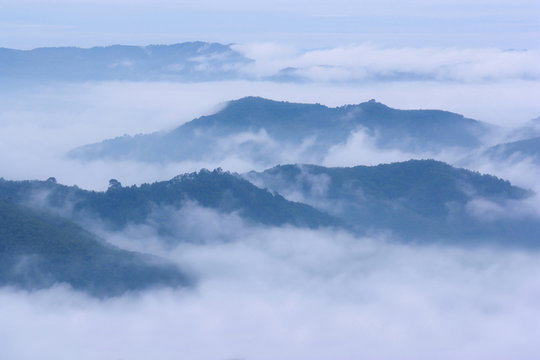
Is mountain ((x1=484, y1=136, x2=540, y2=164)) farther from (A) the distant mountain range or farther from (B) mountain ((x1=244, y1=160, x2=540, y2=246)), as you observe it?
(B) mountain ((x1=244, y1=160, x2=540, y2=246))

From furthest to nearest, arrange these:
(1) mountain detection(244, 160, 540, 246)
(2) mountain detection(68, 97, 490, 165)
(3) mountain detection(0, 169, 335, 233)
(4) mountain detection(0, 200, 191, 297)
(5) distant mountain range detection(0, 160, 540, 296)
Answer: (2) mountain detection(68, 97, 490, 165) → (1) mountain detection(244, 160, 540, 246) → (3) mountain detection(0, 169, 335, 233) → (5) distant mountain range detection(0, 160, 540, 296) → (4) mountain detection(0, 200, 191, 297)

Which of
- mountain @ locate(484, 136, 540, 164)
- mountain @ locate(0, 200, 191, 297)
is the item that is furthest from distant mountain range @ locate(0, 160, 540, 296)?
mountain @ locate(484, 136, 540, 164)

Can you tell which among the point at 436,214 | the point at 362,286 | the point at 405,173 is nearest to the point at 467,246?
the point at 436,214

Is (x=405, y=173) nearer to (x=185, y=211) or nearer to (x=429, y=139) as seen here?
(x=185, y=211)

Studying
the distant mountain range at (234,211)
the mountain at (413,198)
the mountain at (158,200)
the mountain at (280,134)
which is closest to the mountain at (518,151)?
the mountain at (280,134)

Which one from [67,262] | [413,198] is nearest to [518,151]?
[413,198]

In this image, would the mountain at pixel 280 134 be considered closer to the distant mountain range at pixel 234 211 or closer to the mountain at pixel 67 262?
the distant mountain range at pixel 234 211
